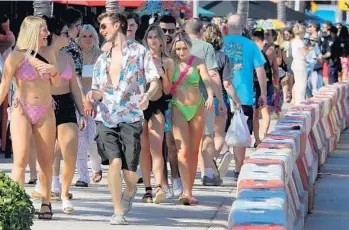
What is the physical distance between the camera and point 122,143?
969cm

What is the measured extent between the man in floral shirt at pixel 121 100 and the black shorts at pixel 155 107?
3.16ft

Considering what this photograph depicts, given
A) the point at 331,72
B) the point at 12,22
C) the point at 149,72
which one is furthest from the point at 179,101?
the point at 331,72

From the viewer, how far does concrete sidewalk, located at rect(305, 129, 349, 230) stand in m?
10.9

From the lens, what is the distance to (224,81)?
12.7m

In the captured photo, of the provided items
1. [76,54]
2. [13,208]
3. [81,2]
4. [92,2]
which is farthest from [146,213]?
[92,2]

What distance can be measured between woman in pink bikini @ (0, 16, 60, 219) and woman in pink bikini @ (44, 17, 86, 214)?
511mm

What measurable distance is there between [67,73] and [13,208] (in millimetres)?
4096

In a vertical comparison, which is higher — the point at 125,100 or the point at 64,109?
the point at 125,100

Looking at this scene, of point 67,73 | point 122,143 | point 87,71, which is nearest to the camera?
point 122,143

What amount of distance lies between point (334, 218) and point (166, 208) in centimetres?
162

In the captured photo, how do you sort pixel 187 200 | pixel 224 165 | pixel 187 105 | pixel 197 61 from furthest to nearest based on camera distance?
pixel 224 165
pixel 197 61
pixel 187 105
pixel 187 200

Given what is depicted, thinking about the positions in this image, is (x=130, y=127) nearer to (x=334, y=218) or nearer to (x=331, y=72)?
(x=334, y=218)

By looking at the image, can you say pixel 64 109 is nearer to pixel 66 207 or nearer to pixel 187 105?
pixel 66 207

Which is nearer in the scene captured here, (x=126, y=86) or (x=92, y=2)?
(x=126, y=86)
